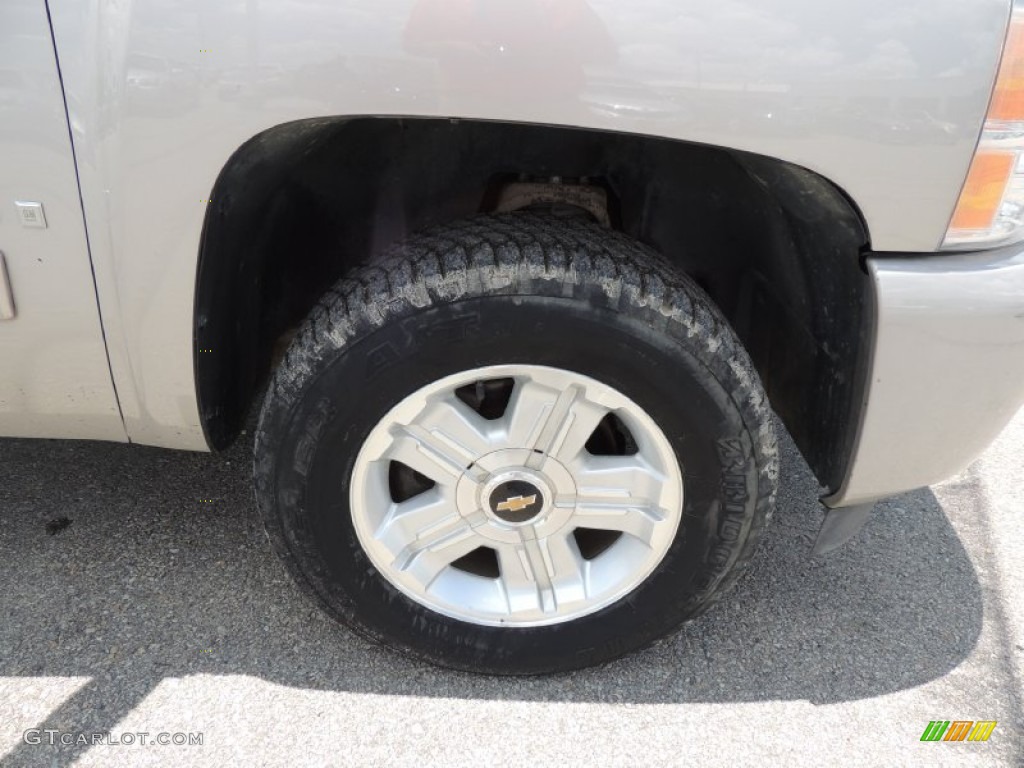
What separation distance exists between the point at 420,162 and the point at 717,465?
978mm

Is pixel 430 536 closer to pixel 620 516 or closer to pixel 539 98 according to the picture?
pixel 620 516

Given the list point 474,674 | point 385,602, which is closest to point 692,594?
point 474,674

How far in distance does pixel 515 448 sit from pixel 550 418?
102 mm

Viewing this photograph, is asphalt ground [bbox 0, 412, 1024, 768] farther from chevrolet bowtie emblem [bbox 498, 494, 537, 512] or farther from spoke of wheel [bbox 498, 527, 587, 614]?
chevrolet bowtie emblem [bbox 498, 494, 537, 512]

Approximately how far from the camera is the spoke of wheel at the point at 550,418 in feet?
5.41

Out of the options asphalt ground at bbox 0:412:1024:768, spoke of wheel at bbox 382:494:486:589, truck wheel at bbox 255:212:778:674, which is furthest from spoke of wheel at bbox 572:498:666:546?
asphalt ground at bbox 0:412:1024:768

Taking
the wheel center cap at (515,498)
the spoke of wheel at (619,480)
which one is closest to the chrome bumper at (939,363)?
the spoke of wheel at (619,480)

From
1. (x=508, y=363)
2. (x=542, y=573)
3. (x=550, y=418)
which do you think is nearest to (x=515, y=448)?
(x=550, y=418)

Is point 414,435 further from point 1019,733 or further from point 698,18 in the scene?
point 1019,733

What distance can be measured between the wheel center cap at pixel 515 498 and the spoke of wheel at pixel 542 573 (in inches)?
2.9

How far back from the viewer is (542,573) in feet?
6.12

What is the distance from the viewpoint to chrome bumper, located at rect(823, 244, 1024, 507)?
1.46 meters

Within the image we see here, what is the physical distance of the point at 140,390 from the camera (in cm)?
168

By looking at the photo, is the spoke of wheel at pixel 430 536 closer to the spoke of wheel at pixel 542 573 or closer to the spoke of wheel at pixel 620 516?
the spoke of wheel at pixel 542 573
